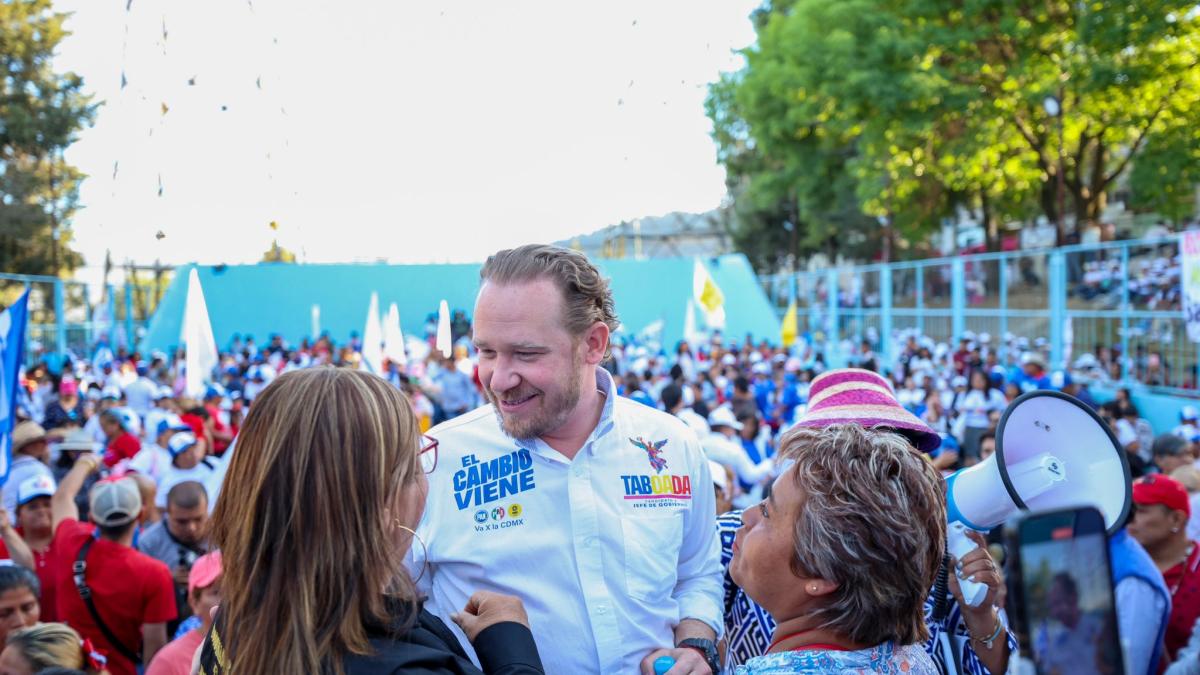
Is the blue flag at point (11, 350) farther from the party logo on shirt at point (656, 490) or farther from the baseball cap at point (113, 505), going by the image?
Answer: the party logo on shirt at point (656, 490)

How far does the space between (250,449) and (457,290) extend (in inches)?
996

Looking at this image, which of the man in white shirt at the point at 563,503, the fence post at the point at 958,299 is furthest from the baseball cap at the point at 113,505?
the fence post at the point at 958,299

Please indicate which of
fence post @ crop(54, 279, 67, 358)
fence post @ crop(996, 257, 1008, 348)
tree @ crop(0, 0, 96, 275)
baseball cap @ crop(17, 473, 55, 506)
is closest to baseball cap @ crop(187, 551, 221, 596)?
baseball cap @ crop(17, 473, 55, 506)

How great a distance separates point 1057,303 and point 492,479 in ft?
46.0

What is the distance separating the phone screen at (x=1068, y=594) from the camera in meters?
0.99

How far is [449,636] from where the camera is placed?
1.68 metres

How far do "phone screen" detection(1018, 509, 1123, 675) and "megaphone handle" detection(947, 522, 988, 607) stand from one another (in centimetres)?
123

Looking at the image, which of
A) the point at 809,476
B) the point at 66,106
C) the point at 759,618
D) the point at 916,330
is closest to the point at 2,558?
the point at 759,618

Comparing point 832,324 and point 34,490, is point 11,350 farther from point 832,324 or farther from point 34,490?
point 832,324

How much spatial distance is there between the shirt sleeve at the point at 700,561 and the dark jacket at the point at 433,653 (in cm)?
66

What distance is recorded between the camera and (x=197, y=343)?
9.20 metres

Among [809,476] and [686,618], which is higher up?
[809,476]

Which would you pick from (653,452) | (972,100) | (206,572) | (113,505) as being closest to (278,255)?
(972,100)

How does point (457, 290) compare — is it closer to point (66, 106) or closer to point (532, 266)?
point (66, 106)
